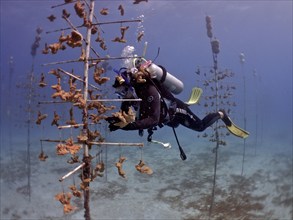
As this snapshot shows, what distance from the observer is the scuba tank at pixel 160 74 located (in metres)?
5.89

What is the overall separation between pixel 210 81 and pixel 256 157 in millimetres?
14602

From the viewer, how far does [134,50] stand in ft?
18.7

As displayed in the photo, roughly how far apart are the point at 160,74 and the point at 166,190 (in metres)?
11.9

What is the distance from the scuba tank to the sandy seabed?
8200 millimetres

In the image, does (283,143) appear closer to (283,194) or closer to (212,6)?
(283,194)

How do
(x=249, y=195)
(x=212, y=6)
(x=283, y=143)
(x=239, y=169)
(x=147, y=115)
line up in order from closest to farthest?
(x=147, y=115) → (x=249, y=195) → (x=239, y=169) → (x=283, y=143) → (x=212, y=6)

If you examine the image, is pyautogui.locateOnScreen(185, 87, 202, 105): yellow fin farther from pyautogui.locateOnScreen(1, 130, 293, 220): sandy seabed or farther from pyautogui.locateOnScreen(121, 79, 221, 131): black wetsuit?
pyautogui.locateOnScreen(1, 130, 293, 220): sandy seabed

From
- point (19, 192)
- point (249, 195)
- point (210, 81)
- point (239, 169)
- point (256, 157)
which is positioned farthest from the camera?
point (256, 157)

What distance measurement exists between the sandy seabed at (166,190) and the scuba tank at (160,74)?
8.20 metres

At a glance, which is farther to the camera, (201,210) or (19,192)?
(19,192)

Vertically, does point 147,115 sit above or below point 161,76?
below

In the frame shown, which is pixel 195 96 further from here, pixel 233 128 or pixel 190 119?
pixel 233 128

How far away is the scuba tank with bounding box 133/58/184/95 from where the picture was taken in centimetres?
589

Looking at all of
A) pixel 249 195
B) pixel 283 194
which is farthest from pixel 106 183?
pixel 283 194
